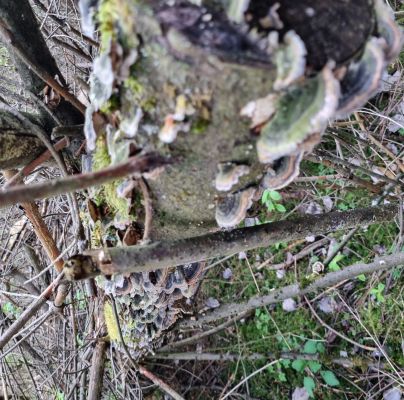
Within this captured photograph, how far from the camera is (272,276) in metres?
2.99

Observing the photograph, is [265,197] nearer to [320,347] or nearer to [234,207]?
[320,347]

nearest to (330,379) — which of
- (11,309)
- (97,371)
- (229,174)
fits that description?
(97,371)

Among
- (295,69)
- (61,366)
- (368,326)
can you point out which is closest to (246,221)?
(368,326)

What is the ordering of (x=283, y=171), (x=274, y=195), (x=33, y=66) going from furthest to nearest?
(x=274, y=195) → (x=33, y=66) → (x=283, y=171)

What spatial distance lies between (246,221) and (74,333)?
127 centimetres

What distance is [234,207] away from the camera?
3.25ft

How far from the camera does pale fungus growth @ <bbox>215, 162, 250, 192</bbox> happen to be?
0.88 meters

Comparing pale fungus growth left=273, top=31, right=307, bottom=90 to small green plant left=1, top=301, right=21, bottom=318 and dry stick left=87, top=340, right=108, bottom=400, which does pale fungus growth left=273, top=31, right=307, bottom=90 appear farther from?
small green plant left=1, top=301, right=21, bottom=318

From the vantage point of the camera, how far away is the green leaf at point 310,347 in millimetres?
2723

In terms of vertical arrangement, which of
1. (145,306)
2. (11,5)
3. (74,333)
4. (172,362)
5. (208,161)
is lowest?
(172,362)

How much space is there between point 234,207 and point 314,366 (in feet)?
6.70

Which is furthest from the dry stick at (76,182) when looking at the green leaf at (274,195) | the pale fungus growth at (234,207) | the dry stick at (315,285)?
the green leaf at (274,195)

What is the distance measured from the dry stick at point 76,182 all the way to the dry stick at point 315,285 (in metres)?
1.46

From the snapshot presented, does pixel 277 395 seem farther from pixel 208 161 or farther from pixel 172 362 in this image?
pixel 208 161
